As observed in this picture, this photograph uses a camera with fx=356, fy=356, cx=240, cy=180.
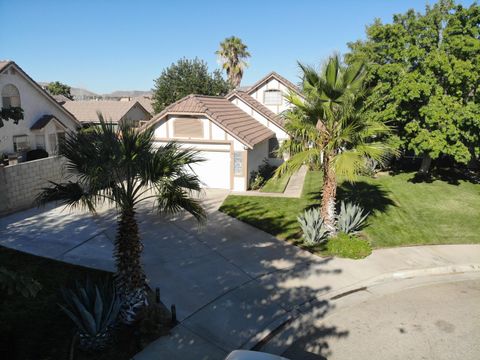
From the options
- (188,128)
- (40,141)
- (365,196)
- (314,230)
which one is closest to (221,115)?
(188,128)

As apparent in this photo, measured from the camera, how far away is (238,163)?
59.3 ft

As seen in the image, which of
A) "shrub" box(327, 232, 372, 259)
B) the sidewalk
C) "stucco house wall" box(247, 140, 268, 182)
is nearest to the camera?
the sidewalk

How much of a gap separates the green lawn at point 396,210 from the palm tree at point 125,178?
610 centimetres

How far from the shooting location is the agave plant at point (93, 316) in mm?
6305

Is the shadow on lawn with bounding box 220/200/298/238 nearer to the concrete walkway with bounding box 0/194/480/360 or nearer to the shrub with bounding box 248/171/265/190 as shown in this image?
the concrete walkway with bounding box 0/194/480/360

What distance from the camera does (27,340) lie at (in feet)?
21.9

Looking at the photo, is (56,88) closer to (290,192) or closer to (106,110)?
(106,110)

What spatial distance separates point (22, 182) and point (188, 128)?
7.85 metres

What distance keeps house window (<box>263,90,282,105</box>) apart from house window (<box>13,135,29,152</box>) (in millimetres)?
17059

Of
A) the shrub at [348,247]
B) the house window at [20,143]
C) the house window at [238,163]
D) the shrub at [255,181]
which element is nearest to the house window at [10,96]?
the house window at [20,143]

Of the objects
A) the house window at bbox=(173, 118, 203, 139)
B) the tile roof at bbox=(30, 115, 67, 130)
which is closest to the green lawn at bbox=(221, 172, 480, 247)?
the house window at bbox=(173, 118, 203, 139)

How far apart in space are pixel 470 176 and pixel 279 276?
18561mm

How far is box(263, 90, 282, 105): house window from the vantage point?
89.9ft

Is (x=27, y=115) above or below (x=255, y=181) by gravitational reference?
above
